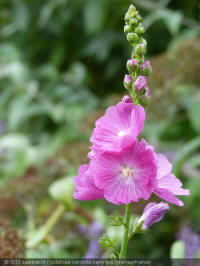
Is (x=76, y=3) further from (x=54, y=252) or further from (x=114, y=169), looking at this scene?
(x=114, y=169)

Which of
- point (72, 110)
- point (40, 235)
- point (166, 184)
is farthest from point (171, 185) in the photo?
point (72, 110)

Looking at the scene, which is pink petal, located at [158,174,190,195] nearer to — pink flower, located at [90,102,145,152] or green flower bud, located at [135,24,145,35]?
pink flower, located at [90,102,145,152]

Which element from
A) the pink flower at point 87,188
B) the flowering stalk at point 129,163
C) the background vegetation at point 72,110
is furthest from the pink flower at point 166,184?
the background vegetation at point 72,110

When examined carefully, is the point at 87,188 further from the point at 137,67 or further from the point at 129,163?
the point at 137,67

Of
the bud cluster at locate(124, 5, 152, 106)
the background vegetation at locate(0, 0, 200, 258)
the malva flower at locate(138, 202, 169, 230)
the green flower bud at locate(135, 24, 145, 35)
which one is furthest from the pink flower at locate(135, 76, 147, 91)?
the background vegetation at locate(0, 0, 200, 258)

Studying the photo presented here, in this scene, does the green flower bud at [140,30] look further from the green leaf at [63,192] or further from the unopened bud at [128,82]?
the green leaf at [63,192]

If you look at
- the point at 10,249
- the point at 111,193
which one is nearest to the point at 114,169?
the point at 111,193
